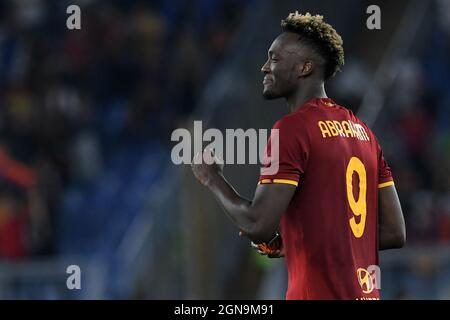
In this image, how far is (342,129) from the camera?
15.0 ft

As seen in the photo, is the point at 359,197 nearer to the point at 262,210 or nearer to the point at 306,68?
the point at 262,210

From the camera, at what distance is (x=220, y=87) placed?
38.0ft

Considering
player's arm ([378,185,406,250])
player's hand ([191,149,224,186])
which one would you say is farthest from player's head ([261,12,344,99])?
player's arm ([378,185,406,250])

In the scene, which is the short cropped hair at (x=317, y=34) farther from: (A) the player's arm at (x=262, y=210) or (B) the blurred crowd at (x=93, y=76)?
(B) the blurred crowd at (x=93, y=76)

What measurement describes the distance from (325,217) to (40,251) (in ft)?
22.5

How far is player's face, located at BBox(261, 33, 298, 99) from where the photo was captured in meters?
4.61

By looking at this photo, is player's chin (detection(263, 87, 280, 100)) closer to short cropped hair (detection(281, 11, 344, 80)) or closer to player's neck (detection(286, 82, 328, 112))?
player's neck (detection(286, 82, 328, 112))

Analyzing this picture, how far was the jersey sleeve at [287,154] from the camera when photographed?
4367 millimetres

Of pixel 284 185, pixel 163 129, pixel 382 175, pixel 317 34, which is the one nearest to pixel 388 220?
pixel 382 175

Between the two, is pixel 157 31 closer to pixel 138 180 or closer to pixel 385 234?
pixel 138 180

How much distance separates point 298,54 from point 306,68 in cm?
7

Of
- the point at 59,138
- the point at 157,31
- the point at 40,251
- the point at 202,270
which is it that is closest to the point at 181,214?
the point at 202,270

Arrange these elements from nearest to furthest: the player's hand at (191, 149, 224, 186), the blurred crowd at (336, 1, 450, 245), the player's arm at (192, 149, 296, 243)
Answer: the player's arm at (192, 149, 296, 243) < the player's hand at (191, 149, 224, 186) < the blurred crowd at (336, 1, 450, 245)

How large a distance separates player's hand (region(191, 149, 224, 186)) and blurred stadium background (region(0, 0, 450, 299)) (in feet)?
14.3
